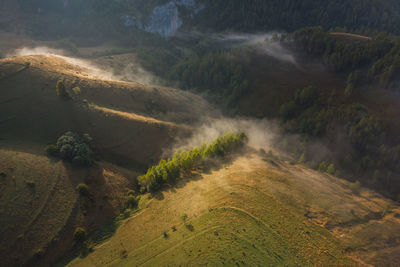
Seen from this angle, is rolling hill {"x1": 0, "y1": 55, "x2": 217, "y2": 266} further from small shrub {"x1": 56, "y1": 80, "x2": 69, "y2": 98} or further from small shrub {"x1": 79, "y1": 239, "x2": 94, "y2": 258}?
small shrub {"x1": 79, "y1": 239, "x2": 94, "y2": 258}

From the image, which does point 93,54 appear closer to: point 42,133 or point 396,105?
point 42,133

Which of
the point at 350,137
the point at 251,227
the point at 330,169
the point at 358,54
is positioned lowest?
the point at 330,169

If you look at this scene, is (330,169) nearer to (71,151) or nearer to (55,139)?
(71,151)

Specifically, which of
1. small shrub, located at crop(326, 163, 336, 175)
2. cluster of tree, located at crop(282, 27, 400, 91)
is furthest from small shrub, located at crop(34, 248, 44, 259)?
cluster of tree, located at crop(282, 27, 400, 91)

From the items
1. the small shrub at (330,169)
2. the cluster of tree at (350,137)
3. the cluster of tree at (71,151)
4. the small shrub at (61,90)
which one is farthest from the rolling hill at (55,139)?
the small shrub at (330,169)

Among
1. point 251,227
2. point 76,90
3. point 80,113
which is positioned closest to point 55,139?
point 80,113

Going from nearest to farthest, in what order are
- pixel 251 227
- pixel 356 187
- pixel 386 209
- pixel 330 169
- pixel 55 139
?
pixel 251 227, pixel 386 209, pixel 55 139, pixel 356 187, pixel 330 169

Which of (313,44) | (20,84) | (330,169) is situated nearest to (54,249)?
(20,84)
